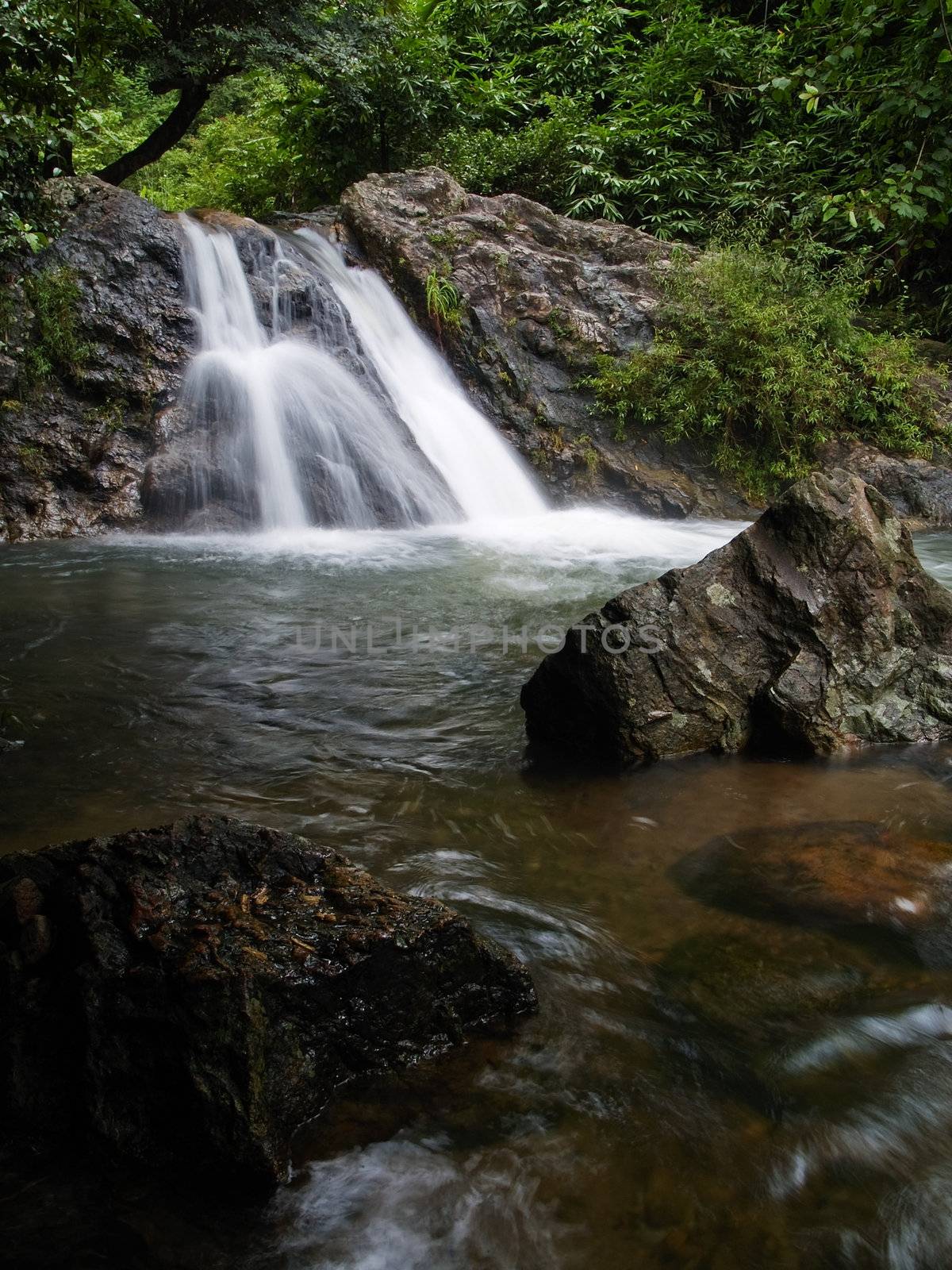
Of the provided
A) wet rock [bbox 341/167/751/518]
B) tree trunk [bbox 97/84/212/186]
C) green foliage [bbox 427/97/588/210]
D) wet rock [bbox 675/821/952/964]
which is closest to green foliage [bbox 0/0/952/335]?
green foliage [bbox 427/97/588/210]

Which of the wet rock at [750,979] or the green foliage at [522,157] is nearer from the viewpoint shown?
the wet rock at [750,979]

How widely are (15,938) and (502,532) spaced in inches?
303

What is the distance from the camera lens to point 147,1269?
5.13 feet

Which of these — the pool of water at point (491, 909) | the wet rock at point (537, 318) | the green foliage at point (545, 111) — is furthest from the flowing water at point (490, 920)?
the green foliage at point (545, 111)

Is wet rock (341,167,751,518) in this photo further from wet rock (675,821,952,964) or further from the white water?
wet rock (675,821,952,964)

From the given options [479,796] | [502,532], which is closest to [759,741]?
[479,796]

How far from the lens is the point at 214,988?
1.83 meters

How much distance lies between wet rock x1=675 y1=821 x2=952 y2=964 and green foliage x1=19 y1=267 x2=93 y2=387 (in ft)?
27.5

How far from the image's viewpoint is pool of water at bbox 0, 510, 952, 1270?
1694mm

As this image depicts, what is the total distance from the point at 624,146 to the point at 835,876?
1475 cm

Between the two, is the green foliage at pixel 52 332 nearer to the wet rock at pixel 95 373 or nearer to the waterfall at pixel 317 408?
the wet rock at pixel 95 373

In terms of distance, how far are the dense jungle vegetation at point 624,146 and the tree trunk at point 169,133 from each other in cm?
4

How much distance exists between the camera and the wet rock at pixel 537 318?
10.9 metres

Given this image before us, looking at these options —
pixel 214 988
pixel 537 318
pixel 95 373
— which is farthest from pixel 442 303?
pixel 214 988
